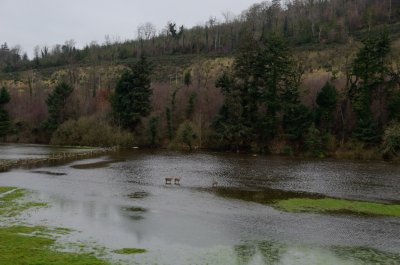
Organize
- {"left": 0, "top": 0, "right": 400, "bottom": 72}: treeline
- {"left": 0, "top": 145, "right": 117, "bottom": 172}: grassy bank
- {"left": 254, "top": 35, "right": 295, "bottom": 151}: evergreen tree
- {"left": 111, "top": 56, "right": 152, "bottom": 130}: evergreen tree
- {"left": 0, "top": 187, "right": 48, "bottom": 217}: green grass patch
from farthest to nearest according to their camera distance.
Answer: {"left": 0, "top": 0, "right": 400, "bottom": 72}: treeline, {"left": 111, "top": 56, "right": 152, "bottom": 130}: evergreen tree, {"left": 254, "top": 35, "right": 295, "bottom": 151}: evergreen tree, {"left": 0, "top": 145, "right": 117, "bottom": 172}: grassy bank, {"left": 0, "top": 187, "right": 48, "bottom": 217}: green grass patch

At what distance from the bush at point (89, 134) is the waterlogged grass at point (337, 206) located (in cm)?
5675

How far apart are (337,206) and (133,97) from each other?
63987mm

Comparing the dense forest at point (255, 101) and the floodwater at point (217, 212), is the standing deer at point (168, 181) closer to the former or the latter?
the floodwater at point (217, 212)

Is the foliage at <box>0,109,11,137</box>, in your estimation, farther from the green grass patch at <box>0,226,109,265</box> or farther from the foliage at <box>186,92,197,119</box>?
the green grass patch at <box>0,226,109,265</box>

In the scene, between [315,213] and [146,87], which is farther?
[146,87]

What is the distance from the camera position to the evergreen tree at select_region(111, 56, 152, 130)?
91062mm

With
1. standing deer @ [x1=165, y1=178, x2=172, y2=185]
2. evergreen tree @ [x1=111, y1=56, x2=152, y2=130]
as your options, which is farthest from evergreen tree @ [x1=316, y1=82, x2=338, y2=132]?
standing deer @ [x1=165, y1=178, x2=172, y2=185]

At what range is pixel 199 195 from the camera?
1484 inches

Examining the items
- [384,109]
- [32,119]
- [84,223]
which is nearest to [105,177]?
[84,223]

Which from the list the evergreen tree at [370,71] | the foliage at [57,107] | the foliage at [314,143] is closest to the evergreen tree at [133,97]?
the foliage at [57,107]

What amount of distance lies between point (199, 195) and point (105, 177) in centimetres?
1333

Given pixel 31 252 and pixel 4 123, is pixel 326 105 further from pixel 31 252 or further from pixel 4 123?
pixel 4 123

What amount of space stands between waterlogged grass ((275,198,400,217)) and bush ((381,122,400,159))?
1304 inches

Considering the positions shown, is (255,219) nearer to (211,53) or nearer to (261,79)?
(261,79)
